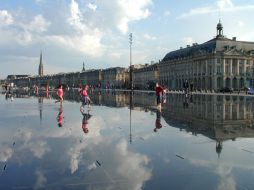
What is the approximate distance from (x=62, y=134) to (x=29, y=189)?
257 inches

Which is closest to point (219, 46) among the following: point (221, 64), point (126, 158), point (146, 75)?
point (221, 64)

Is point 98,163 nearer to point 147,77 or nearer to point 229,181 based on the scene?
point 229,181

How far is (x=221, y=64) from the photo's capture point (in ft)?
362

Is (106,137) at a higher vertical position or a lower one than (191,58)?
lower

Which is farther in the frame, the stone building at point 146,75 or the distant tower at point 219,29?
the stone building at point 146,75

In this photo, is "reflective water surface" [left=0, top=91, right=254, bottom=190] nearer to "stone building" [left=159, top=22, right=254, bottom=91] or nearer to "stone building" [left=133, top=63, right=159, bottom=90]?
"stone building" [left=159, top=22, right=254, bottom=91]

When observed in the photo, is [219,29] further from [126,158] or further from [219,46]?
[126,158]

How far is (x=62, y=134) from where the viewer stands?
12.9m

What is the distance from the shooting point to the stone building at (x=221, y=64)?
11031 centimetres

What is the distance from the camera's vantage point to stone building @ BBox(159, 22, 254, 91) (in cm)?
11031

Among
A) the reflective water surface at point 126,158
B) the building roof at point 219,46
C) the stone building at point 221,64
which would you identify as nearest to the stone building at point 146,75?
the building roof at point 219,46

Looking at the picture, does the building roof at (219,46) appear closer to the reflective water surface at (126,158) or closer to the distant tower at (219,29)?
the distant tower at (219,29)

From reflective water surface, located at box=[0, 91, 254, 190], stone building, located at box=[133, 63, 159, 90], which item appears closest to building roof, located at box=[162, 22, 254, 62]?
stone building, located at box=[133, 63, 159, 90]

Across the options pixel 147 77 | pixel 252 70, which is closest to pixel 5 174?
pixel 252 70
